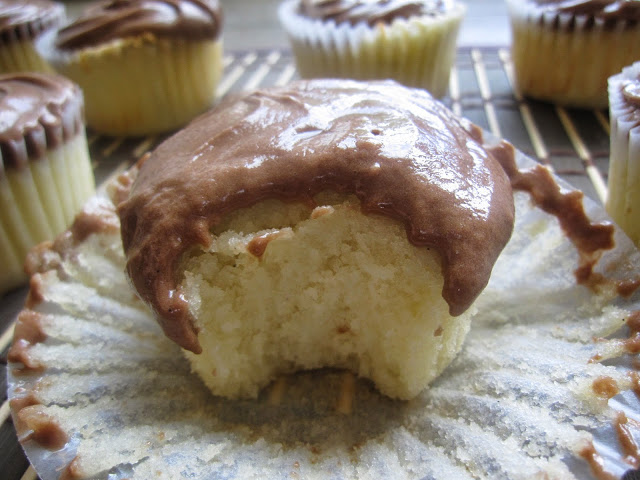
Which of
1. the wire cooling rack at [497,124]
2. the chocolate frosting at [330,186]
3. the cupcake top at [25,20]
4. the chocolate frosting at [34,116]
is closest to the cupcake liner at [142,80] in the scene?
the wire cooling rack at [497,124]

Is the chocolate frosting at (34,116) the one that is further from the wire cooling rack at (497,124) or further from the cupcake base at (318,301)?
the cupcake base at (318,301)

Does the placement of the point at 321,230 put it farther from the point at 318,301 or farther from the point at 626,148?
the point at 626,148

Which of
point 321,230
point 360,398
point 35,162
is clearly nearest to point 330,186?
point 321,230

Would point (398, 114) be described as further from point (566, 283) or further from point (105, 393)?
point (105, 393)

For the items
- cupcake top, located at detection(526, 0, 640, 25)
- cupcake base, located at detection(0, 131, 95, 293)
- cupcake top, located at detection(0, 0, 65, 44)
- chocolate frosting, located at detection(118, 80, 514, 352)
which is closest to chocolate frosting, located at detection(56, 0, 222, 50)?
cupcake top, located at detection(0, 0, 65, 44)

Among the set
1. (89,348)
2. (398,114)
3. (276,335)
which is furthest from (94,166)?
(398,114)

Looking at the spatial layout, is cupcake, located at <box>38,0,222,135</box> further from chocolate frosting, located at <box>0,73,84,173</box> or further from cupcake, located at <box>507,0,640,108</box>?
cupcake, located at <box>507,0,640,108</box>
